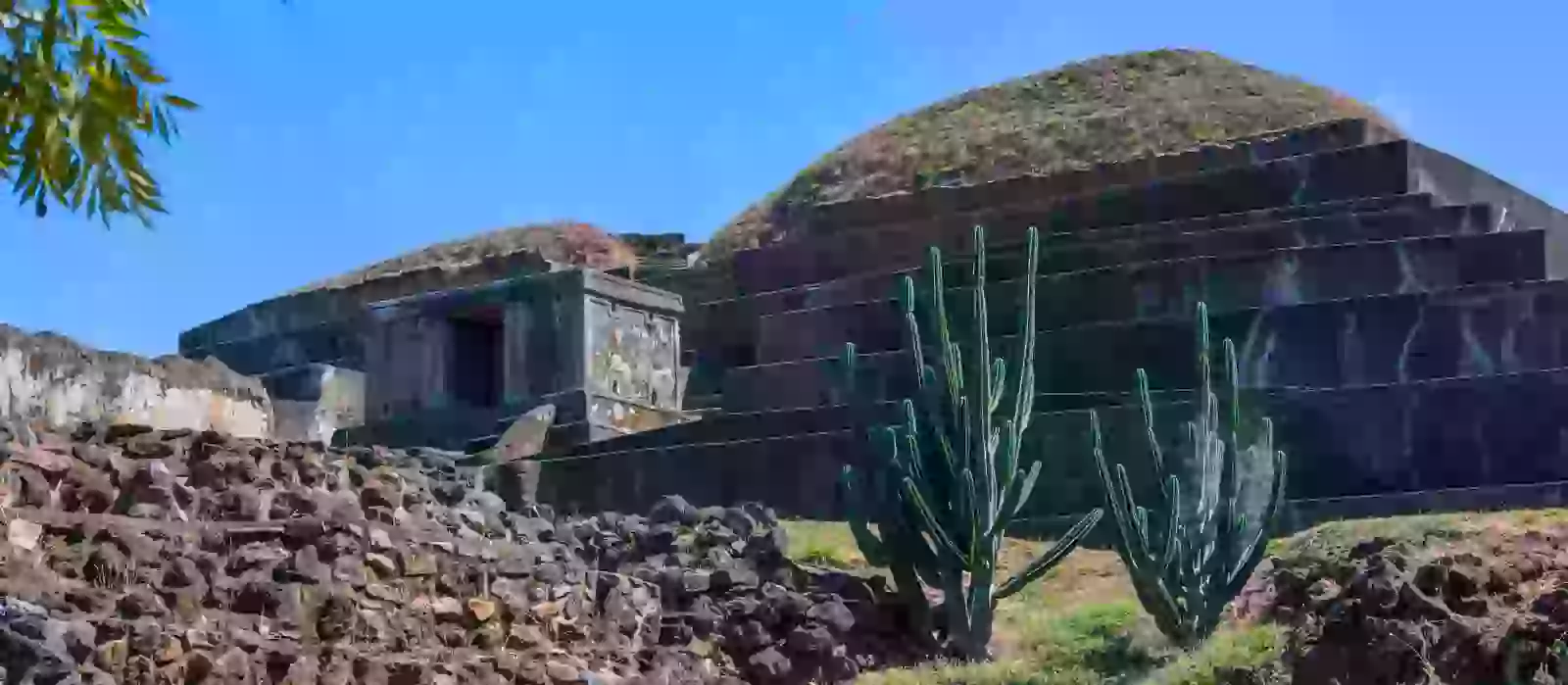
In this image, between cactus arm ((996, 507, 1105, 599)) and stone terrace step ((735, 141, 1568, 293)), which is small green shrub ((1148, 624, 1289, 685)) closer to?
cactus arm ((996, 507, 1105, 599))

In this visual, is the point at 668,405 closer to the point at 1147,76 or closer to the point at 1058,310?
the point at 1058,310

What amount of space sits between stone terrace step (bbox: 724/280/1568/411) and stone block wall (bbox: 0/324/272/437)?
16.4ft

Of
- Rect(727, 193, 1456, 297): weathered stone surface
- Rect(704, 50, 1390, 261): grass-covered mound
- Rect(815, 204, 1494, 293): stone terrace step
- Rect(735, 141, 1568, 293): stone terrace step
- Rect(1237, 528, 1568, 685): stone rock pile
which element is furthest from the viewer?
Rect(704, 50, 1390, 261): grass-covered mound

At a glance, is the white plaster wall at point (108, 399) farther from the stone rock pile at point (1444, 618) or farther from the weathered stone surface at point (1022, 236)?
the stone rock pile at point (1444, 618)

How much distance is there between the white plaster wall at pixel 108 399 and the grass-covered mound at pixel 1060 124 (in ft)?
38.9

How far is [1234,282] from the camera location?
1703 centimetres

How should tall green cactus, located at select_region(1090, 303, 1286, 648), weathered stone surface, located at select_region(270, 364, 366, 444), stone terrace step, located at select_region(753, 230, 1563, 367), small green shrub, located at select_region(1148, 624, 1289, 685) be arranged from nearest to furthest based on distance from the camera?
small green shrub, located at select_region(1148, 624, 1289, 685)
tall green cactus, located at select_region(1090, 303, 1286, 648)
stone terrace step, located at select_region(753, 230, 1563, 367)
weathered stone surface, located at select_region(270, 364, 366, 444)

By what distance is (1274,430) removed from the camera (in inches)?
546

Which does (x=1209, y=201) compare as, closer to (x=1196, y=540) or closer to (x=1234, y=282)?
(x=1234, y=282)

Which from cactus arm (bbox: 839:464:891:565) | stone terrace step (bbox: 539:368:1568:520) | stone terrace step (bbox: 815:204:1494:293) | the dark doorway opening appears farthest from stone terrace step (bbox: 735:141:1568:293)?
cactus arm (bbox: 839:464:891:565)

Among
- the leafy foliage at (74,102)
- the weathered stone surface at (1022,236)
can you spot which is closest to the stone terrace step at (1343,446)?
the weathered stone surface at (1022,236)

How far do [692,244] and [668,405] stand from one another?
1178 centimetres

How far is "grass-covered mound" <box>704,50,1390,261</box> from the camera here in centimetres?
2592

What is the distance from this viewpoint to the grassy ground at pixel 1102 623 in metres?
9.84
